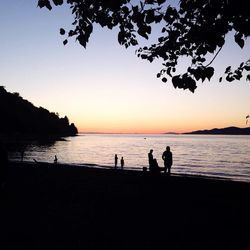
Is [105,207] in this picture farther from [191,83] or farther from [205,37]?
[205,37]

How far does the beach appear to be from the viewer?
24.2 feet

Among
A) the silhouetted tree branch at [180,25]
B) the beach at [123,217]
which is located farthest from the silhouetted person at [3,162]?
the silhouetted tree branch at [180,25]

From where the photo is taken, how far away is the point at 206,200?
12703mm

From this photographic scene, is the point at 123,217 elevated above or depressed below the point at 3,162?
below

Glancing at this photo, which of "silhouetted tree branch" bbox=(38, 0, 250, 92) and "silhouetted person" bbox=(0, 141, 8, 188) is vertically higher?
"silhouetted tree branch" bbox=(38, 0, 250, 92)

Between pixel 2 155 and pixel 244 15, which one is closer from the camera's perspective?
pixel 244 15

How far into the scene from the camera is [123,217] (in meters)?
9.66

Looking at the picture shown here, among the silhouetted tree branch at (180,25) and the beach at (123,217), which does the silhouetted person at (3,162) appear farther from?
the silhouetted tree branch at (180,25)

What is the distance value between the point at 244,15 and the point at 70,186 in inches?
503

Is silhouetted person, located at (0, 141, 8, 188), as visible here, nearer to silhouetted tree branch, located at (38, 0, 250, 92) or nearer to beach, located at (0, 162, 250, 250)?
beach, located at (0, 162, 250, 250)

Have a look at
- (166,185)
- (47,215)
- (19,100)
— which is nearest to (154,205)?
(47,215)

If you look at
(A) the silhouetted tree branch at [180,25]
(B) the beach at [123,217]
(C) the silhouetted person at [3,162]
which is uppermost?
(A) the silhouetted tree branch at [180,25]

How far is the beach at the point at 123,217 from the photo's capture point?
737 centimetres

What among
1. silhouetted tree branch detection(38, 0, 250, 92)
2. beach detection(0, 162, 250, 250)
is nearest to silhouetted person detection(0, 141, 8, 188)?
beach detection(0, 162, 250, 250)
